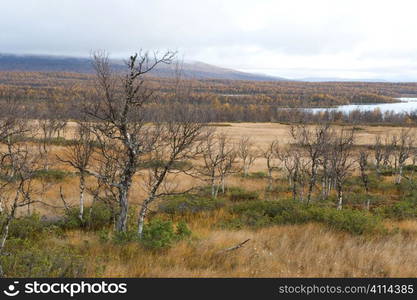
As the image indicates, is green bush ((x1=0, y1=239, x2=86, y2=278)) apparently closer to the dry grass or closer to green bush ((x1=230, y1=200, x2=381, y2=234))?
the dry grass

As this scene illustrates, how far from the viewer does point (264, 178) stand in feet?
91.1

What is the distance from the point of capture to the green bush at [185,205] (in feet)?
46.1

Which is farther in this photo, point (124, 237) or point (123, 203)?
point (123, 203)

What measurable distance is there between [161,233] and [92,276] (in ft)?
6.46

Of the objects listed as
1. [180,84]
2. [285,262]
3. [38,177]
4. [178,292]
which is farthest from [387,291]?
[38,177]

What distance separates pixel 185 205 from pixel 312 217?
6462 millimetres

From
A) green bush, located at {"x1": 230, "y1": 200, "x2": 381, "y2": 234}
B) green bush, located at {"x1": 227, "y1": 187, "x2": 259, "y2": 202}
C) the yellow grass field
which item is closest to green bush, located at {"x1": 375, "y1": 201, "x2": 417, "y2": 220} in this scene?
green bush, located at {"x1": 230, "y1": 200, "x2": 381, "y2": 234}

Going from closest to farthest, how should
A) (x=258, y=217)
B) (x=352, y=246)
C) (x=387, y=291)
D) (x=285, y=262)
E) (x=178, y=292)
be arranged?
1. (x=178, y=292)
2. (x=387, y=291)
3. (x=285, y=262)
4. (x=352, y=246)
5. (x=258, y=217)

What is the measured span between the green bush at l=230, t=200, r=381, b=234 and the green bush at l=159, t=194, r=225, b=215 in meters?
2.71

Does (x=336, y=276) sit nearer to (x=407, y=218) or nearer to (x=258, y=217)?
(x=258, y=217)

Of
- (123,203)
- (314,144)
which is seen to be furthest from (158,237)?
(314,144)

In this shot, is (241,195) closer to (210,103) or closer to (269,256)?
(210,103)

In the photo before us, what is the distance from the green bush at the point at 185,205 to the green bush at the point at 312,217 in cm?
271

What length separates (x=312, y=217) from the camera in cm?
966
